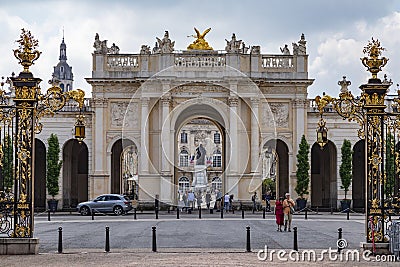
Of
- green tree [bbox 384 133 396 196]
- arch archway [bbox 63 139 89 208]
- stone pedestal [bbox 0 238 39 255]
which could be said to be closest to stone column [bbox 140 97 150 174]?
arch archway [bbox 63 139 89 208]

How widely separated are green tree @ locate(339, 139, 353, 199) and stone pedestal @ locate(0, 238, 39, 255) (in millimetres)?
37093

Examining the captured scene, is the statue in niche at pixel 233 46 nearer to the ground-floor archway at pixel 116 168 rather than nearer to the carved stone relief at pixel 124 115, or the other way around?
the carved stone relief at pixel 124 115

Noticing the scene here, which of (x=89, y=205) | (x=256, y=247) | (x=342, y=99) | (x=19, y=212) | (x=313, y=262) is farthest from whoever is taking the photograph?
(x=89, y=205)

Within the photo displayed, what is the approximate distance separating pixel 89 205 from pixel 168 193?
668 centimetres

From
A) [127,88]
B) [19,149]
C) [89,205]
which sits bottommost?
[89,205]

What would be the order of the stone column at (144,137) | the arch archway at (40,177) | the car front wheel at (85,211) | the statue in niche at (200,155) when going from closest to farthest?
1. the car front wheel at (85,211)
2. the stone column at (144,137)
3. the arch archway at (40,177)
4. the statue in niche at (200,155)

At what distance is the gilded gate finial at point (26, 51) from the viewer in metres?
22.4

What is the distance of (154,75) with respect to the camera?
56031 mm

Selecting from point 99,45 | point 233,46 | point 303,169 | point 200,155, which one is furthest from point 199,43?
point 200,155

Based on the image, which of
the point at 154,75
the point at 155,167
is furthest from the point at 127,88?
the point at 155,167

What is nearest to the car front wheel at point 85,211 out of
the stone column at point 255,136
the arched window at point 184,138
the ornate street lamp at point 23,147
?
the stone column at point 255,136

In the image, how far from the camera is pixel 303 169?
5578cm

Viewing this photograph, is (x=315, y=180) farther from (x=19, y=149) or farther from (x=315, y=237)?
(x=19, y=149)

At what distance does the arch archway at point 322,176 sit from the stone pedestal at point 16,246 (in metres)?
40.7
